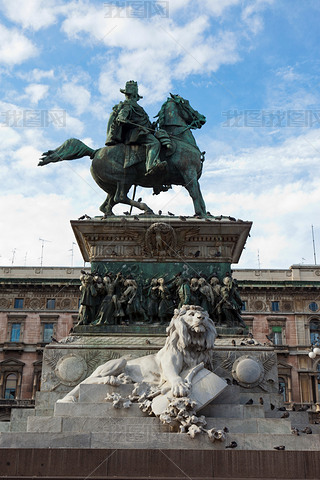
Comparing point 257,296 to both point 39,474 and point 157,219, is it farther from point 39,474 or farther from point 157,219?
point 39,474

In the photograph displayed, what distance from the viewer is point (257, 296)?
65.0 metres

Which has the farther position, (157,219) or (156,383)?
(157,219)

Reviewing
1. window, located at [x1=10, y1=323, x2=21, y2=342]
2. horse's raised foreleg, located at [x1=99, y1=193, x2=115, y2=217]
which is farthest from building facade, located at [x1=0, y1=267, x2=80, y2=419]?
horse's raised foreleg, located at [x1=99, y1=193, x2=115, y2=217]

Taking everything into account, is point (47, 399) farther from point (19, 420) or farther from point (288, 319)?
point (288, 319)

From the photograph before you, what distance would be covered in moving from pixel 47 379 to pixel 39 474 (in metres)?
4.76

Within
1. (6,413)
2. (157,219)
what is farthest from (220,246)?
(6,413)

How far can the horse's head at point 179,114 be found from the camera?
67.8 ft

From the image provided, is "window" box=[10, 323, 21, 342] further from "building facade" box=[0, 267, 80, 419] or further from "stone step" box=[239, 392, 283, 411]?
"stone step" box=[239, 392, 283, 411]

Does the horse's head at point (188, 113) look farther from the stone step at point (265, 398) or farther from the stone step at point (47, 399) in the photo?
the stone step at point (47, 399)

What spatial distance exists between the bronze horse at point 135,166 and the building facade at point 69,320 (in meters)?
43.4

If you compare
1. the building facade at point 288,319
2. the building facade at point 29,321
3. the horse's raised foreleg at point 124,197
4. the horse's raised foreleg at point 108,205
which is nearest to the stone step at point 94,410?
the horse's raised foreleg at point 124,197

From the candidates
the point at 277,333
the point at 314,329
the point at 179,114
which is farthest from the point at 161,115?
the point at 314,329

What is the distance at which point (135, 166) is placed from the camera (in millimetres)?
19922

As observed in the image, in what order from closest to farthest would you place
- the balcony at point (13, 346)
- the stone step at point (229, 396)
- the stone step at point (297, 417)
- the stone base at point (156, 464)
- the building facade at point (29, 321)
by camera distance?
the stone base at point (156, 464) < the stone step at point (229, 396) < the stone step at point (297, 417) < the building facade at point (29, 321) < the balcony at point (13, 346)
